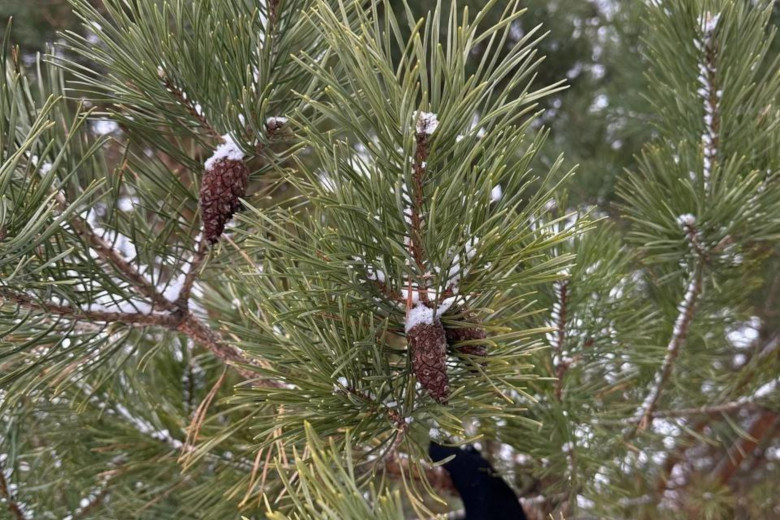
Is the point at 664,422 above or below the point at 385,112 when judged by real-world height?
below

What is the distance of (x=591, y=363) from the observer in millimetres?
726

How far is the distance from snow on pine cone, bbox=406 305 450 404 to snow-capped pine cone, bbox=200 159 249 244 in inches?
6.6

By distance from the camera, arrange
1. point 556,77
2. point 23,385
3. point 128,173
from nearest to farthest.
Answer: point 23,385 → point 128,173 → point 556,77

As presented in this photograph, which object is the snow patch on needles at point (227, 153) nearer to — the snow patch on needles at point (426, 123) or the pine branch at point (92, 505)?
the snow patch on needles at point (426, 123)

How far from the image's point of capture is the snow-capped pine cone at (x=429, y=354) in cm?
43

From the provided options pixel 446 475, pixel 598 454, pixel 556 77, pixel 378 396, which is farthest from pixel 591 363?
pixel 556 77

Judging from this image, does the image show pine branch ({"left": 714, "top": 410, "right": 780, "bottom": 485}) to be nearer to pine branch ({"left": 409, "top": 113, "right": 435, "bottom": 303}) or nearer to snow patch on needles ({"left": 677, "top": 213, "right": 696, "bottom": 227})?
snow patch on needles ({"left": 677, "top": 213, "right": 696, "bottom": 227})

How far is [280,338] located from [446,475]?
0.42 metres

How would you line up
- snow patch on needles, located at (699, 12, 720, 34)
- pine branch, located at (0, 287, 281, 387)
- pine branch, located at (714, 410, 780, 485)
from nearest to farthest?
1. pine branch, located at (0, 287, 281, 387)
2. snow patch on needles, located at (699, 12, 720, 34)
3. pine branch, located at (714, 410, 780, 485)

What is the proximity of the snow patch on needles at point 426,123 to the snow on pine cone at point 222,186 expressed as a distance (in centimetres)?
18

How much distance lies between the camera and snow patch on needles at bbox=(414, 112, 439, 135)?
0.37m

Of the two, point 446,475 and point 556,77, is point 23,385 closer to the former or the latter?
point 446,475

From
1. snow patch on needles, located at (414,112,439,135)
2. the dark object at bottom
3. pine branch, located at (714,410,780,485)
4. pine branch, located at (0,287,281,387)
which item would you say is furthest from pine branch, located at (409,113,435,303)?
pine branch, located at (714,410,780,485)

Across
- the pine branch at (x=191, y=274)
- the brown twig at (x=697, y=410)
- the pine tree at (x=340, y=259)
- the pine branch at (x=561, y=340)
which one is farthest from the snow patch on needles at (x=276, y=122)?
the brown twig at (x=697, y=410)
